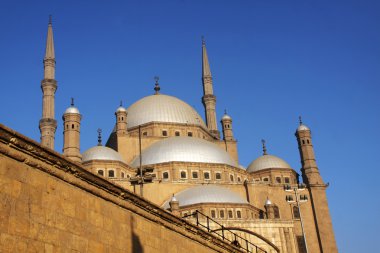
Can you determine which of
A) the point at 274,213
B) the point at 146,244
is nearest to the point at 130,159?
the point at 274,213

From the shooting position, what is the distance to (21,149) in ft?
21.4

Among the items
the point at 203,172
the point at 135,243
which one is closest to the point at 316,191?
the point at 203,172

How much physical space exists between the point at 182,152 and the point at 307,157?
11.2m

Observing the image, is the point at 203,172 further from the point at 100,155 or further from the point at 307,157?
the point at 307,157

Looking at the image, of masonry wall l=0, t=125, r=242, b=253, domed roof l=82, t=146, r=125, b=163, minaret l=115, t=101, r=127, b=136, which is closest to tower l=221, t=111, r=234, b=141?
minaret l=115, t=101, r=127, b=136

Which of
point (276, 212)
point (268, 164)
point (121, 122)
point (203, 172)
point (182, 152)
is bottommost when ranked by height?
point (276, 212)

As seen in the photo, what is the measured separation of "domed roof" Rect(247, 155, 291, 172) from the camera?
1679 inches

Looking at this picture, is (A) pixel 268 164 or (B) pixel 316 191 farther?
(A) pixel 268 164

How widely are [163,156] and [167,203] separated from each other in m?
5.31

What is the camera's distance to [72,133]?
1391 inches

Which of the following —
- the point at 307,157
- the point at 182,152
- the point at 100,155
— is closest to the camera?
the point at 100,155

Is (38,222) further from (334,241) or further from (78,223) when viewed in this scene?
(334,241)

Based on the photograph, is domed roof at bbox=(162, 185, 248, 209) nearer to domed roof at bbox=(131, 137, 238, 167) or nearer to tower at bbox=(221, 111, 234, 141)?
domed roof at bbox=(131, 137, 238, 167)

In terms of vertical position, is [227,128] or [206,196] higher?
[227,128]
